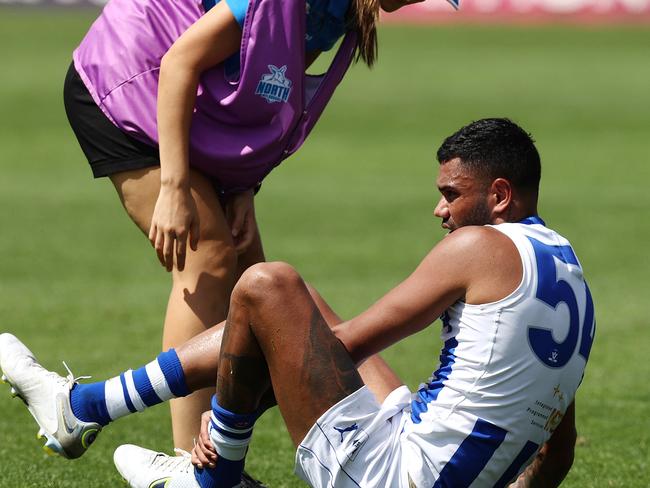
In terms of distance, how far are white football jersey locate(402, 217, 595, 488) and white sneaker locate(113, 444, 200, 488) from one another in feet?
2.50

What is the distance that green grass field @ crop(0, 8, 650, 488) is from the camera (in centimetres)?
567

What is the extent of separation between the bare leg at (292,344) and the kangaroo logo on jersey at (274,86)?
0.85 metres

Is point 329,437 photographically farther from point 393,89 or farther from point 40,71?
point 40,71

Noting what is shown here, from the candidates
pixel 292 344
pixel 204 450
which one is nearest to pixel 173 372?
pixel 204 450

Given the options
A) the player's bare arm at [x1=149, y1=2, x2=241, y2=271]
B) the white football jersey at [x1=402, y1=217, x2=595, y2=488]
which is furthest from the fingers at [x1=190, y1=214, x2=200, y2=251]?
the white football jersey at [x1=402, y1=217, x2=595, y2=488]

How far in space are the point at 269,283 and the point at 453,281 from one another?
1.70 feet

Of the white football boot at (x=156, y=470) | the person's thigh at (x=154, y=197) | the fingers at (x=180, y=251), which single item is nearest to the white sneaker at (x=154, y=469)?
the white football boot at (x=156, y=470)

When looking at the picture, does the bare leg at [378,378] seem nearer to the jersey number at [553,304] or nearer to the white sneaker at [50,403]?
the jersey number at [553,304]

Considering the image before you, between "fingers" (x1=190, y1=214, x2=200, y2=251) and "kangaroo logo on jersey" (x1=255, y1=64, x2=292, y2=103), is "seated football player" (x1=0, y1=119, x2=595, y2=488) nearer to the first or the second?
"fingers" (x1=190, y1=214, x2=200, y2=251)

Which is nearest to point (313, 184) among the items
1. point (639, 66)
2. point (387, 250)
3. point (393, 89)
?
point (387, 250)

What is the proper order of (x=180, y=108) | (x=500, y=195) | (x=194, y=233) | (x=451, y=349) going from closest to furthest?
1. (x=451, y=349)
2. (x=500, y=195)
3. (x=180, y=108)
4. (x=194, y=233)

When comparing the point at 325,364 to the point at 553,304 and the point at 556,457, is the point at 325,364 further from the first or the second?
the point at 556,457

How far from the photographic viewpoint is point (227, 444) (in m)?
3.77

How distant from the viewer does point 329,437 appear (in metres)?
3.56
